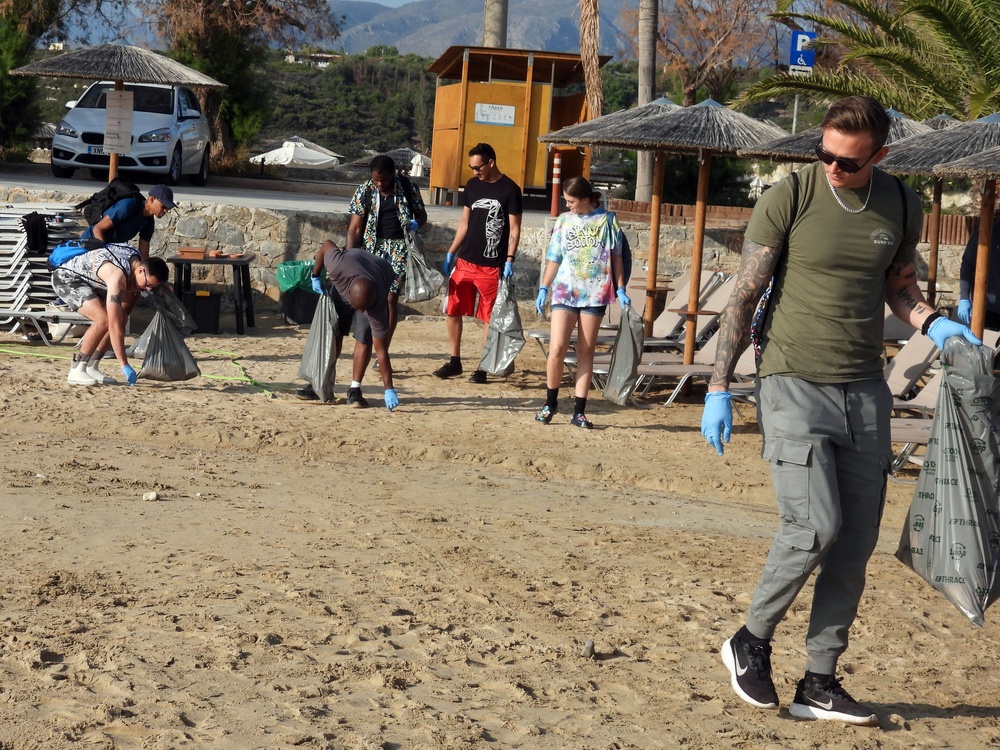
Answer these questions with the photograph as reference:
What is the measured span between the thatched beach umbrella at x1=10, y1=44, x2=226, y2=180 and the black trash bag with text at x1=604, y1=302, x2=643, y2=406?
536cm

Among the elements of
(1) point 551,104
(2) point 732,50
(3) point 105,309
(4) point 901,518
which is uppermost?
(2) point 732,50

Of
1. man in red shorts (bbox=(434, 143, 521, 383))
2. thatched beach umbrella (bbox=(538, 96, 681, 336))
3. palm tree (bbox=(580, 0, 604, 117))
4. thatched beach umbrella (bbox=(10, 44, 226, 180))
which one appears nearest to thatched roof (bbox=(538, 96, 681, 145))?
thatched beach umbrella (bbox=(538, 96, 681, 336))

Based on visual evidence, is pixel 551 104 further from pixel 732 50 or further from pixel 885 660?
pixel 885 660

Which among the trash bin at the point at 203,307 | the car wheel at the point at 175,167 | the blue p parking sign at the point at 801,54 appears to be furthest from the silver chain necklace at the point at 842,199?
the car wheel at the point at 175,167

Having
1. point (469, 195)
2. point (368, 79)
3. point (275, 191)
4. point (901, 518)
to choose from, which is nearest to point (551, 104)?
point (275, 191)

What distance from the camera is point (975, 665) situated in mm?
4320

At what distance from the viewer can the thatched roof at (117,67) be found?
1179cm

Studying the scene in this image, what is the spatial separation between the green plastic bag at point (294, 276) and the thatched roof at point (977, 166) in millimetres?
6421

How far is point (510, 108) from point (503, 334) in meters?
9.20

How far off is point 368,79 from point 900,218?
59900 millimetres

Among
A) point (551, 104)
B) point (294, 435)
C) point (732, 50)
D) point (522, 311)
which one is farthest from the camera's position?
point (732, 50)

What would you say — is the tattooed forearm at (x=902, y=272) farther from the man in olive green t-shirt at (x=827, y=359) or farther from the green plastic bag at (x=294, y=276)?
the green plastic bag at (x=294, y=276)

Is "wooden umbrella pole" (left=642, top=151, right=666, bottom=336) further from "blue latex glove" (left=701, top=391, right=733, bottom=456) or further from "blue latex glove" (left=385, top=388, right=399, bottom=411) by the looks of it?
"blue latex glove" (left=701, top=391, right=733, bottom=456)

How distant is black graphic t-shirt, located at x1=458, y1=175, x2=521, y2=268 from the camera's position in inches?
365
